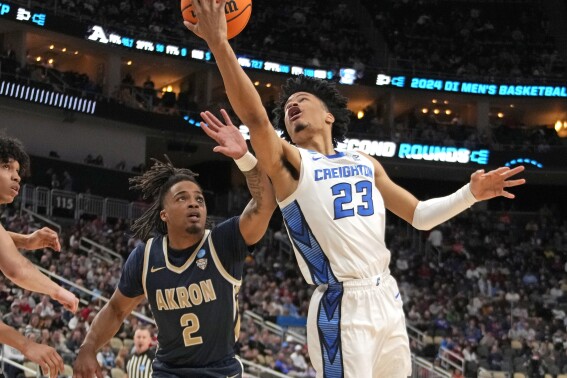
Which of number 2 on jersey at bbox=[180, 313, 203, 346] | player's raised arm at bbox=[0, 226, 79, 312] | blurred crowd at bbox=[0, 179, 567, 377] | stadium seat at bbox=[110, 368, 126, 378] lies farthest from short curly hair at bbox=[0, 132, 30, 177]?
blurred crowd at bbox=[0, 179, 567, 377]

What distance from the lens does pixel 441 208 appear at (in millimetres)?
5680

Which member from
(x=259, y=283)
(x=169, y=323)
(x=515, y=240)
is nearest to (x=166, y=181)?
(x=169, y=323)

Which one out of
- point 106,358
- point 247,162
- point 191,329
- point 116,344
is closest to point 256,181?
point 247,162

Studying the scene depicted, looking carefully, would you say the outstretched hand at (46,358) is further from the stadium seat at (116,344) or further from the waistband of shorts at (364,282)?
the stadium seat at (116,344)

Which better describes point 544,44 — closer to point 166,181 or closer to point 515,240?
point 515,240

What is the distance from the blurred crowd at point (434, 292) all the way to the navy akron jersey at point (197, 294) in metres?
8.01

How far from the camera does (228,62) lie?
15.5ft

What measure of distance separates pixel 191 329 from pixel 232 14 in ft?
6.26

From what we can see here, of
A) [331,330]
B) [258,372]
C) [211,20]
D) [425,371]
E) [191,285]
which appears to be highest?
[211,20]

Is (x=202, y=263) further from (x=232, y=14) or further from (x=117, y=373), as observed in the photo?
(x=117, y=373)

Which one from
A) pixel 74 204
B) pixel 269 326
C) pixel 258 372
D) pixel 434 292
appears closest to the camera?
pixel 258 372

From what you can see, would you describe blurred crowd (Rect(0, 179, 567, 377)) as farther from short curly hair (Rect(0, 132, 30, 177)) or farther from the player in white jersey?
the player in white jersey

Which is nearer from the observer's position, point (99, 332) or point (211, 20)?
point (211, 20)

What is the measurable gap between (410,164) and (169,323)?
27760mm
